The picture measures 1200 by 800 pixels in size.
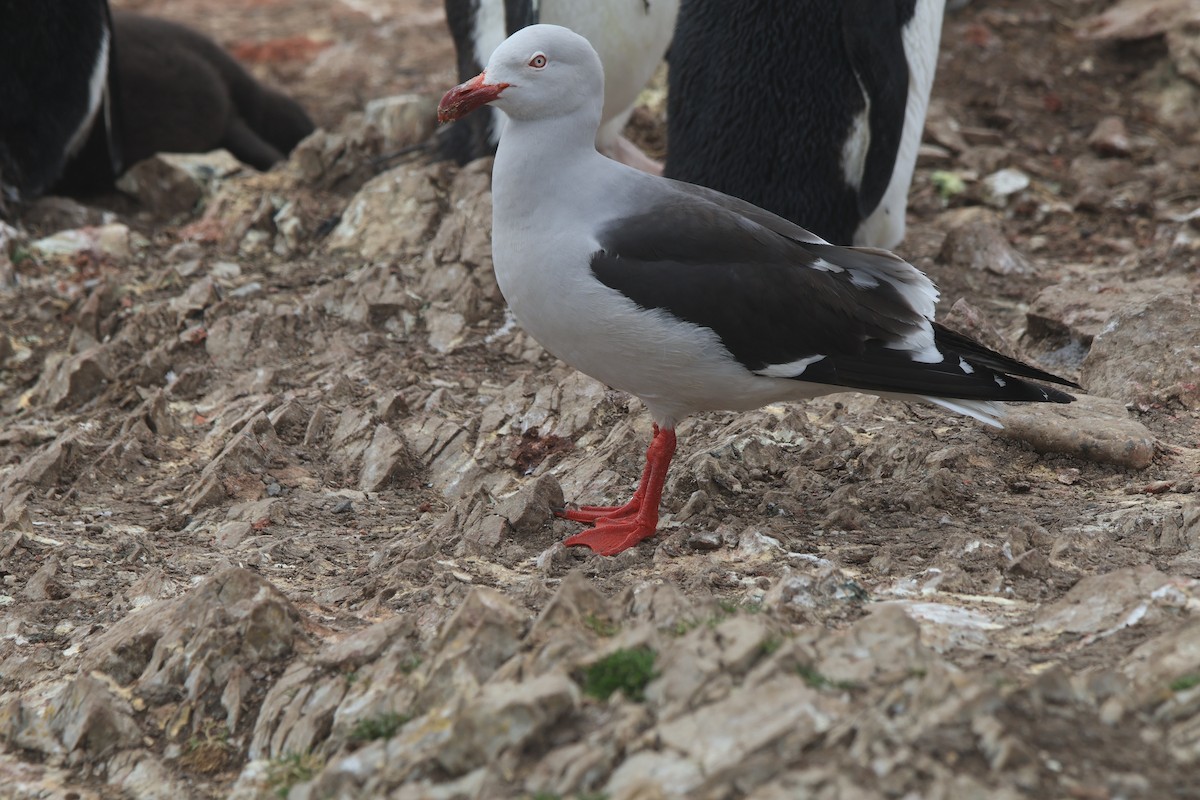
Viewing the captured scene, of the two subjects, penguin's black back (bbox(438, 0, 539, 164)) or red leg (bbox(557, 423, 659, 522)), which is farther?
penguin's black back (bbox(438, 0, 539, 164))

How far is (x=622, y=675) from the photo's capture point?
2580 millimetres

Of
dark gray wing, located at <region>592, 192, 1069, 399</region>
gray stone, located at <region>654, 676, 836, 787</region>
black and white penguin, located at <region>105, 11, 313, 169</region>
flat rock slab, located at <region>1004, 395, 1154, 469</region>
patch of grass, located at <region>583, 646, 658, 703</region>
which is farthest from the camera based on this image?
black and white penguin, located at <region>105, 11, 313, 169</region>

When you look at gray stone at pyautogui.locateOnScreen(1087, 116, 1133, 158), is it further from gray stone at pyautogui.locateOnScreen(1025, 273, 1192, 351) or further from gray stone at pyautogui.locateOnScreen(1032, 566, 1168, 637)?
gray stone at pyautogui.locateOnScreen(1032, 566, 1168, 637)

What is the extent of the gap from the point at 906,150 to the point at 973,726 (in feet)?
13.6

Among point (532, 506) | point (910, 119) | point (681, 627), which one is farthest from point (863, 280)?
point (910, 119)

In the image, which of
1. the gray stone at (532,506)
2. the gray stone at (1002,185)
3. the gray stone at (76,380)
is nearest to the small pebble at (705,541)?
the gray stone at (532,506)

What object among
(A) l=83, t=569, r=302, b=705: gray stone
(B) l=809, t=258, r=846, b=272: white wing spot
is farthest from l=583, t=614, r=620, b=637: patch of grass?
(B) l=809, t=258, r=846, b=272: white wing spot

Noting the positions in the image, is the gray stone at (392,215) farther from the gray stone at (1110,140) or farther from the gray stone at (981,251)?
the gray stone at (1110,140)

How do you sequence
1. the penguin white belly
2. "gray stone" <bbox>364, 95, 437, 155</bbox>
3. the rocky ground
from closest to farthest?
the rocky ground, the penguin white belly, "gray stone" <bbox>364, 95, 437, 155</bbox>

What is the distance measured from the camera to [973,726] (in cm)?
233

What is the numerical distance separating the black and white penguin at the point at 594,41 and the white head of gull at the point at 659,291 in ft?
8.65

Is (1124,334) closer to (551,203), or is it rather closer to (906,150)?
(906,150)

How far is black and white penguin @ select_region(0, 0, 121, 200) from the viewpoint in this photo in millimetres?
7301

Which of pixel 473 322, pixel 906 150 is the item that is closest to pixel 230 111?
pixel 473 322
